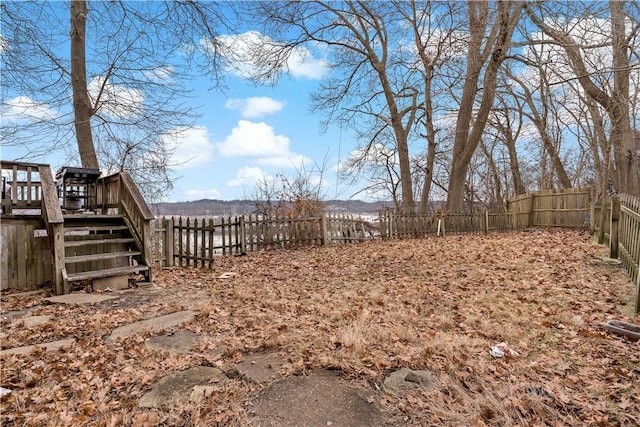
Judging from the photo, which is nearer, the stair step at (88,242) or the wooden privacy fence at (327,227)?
the stair step at (88,242)

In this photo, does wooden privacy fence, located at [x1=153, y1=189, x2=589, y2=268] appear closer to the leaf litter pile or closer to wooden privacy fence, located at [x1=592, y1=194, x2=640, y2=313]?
the leaf litter pile

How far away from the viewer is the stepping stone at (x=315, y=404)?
2.15 m

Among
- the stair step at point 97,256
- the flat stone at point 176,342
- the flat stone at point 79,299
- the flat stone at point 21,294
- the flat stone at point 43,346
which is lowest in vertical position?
the flat stone at point 176,342

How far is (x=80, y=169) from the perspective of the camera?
270 inches

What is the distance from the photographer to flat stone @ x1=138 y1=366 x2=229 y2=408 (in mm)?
2324

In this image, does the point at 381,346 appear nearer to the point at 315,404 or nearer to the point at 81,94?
the point at 315,404

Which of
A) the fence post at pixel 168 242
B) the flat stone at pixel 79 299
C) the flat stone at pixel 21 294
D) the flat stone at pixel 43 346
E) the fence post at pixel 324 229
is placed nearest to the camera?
the flat stone at pixel 43 346

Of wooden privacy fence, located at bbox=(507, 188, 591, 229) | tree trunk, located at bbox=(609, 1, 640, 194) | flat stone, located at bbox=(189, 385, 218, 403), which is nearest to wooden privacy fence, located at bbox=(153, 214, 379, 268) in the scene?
flat stone, located at bbox=(189, 385, 218, 403)

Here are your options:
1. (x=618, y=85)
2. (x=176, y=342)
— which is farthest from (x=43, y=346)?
(x=618, y=85)

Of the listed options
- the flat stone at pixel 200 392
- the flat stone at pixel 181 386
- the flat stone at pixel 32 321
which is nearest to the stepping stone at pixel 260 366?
the flat stone at pixel 181 386

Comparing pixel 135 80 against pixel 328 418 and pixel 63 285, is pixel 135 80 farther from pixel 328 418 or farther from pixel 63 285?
pixel 328 418

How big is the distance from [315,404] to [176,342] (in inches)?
66.1

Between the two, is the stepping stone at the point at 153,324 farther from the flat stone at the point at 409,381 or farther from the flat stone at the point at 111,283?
the flat stone at the point at 409,381

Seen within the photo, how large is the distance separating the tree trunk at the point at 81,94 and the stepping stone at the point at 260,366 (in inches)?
286
